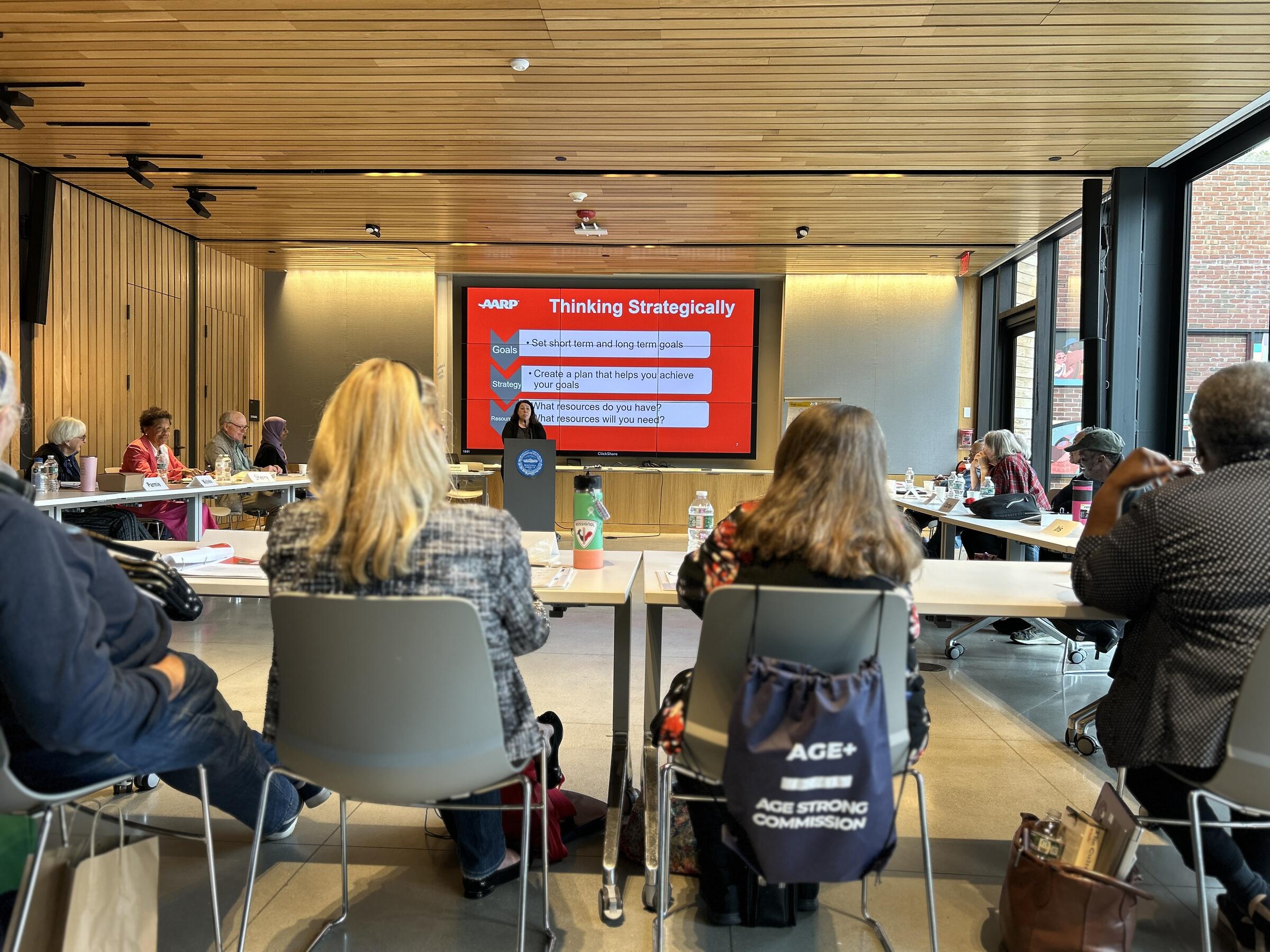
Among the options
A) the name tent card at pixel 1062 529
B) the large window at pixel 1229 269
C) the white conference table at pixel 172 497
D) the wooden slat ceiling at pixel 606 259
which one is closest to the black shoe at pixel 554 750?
the white conference table at pixel 172 497

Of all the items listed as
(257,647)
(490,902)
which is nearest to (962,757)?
(490,902)

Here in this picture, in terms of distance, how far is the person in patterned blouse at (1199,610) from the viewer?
5.26ft

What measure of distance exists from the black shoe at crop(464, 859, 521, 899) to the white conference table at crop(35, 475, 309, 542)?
2.25 meters

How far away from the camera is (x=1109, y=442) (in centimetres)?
411

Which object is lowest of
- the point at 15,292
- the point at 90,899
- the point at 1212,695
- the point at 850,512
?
the point at 90,899

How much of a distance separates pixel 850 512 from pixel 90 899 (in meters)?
1.41

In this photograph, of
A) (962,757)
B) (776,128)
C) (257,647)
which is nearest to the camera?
(962,757)

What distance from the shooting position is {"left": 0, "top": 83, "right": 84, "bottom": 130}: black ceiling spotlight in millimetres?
4977

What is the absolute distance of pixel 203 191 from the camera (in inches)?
281

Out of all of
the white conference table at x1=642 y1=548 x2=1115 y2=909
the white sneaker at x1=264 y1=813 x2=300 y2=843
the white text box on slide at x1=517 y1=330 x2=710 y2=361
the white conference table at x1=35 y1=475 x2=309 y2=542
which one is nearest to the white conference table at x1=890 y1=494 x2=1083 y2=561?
the white conference table at x1=642 y1=548 x2=1115 y2=909

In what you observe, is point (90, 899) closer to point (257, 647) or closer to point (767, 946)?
point (767, 946)

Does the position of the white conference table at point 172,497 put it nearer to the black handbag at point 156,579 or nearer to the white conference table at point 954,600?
the black handbag at point 156,579

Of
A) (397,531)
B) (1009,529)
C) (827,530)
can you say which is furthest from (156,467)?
(827,530)

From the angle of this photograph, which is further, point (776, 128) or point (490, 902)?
point (776, 128)
